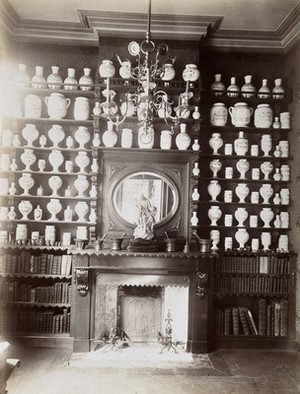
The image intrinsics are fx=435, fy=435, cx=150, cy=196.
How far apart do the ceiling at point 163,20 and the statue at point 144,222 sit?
6.77 ft

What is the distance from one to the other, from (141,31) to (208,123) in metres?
1.39

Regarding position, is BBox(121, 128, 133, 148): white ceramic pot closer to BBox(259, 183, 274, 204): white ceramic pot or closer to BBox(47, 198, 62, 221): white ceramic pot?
BBox(47, 198, 62, 221): white ceramic pot

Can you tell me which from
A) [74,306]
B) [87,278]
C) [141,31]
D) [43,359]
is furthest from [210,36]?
[43,359]

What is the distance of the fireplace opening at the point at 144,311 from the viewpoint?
5078 mm

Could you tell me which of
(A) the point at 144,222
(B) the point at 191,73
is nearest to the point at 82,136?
(A) the point at 144,222

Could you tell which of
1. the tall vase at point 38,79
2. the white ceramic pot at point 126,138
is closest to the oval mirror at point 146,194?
the white ceramic pot at point 126,138

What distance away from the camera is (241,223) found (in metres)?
5.42

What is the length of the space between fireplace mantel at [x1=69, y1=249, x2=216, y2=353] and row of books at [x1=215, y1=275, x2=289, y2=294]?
442 millimetres

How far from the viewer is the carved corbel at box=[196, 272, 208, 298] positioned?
4.90 metres

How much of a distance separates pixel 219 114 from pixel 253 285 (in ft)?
7.04

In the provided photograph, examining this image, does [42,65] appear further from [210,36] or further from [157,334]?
[157,334]

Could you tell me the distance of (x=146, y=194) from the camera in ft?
17.6

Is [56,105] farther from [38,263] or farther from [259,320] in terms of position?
[259,320]

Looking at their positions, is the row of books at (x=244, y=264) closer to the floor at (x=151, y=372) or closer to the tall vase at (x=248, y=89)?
the floor at (x=151, y=372)
